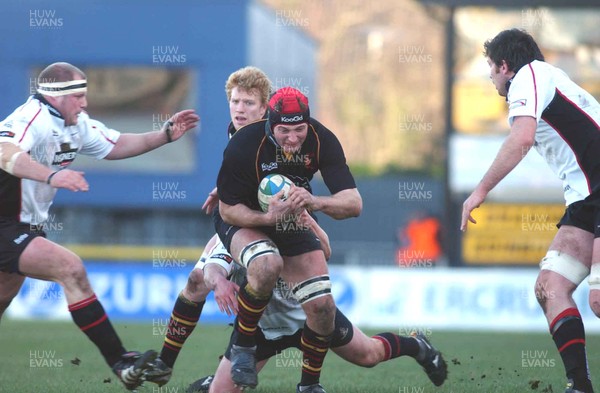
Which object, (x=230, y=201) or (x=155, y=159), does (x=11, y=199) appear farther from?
(x=155, y=159)

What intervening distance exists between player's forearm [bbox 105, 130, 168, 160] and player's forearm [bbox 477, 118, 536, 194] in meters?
2.73

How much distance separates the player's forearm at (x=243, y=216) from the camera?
6.86 m

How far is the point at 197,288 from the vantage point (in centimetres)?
775

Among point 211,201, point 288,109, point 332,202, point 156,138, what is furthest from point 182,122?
point 332,202

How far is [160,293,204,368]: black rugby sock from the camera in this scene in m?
7.75

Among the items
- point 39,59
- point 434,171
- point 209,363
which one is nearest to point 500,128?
point 209,363

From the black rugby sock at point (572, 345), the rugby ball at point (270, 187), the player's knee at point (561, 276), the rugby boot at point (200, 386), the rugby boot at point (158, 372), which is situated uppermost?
the rugby ball at point (270, 187)

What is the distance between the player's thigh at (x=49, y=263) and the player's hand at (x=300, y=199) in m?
Answer: 1.52

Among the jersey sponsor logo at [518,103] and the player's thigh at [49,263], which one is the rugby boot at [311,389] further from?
the jersey sponsor logo at [518,103]

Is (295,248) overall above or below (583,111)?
below

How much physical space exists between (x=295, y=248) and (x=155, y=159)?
63.5 ft

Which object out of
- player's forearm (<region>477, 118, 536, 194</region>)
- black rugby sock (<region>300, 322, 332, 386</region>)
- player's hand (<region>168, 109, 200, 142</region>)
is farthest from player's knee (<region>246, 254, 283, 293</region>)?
player's hand (<region>168, 109, 200, 142</region>)

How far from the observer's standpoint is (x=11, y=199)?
7.29 m

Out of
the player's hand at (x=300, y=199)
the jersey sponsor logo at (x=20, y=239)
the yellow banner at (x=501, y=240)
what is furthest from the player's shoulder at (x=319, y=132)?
the yellow banner at (x=501, y=240)
